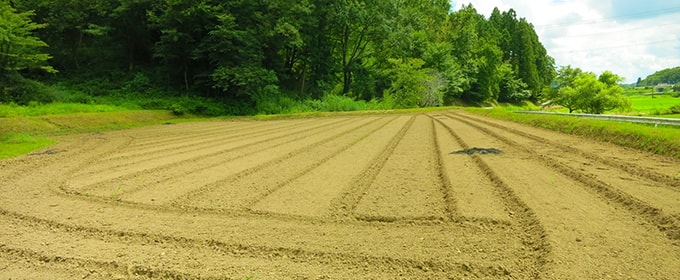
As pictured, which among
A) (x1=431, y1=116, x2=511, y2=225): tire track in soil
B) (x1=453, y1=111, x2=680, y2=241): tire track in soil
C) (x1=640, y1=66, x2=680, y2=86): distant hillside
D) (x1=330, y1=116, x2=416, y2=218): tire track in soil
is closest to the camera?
(x1=453, y1=111, x2=680, y2=241): tire track in soil

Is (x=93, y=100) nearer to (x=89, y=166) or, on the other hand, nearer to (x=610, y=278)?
(x=89, y=166)

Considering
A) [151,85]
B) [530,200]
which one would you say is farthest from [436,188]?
[151,85]

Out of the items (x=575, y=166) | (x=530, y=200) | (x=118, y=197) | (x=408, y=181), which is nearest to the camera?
(x=530, y=200)

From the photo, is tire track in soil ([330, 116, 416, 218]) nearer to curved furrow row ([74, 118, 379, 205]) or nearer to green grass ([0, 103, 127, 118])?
curved furrow row ([74, 118, 379, 205])

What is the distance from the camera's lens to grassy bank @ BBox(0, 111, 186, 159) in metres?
11.6

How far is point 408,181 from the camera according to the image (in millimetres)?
6703

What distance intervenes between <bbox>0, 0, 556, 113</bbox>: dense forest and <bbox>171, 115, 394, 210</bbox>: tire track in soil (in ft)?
58.4

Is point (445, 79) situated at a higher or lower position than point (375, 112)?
higher

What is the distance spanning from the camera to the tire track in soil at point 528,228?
137 inches

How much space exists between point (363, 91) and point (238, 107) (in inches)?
727

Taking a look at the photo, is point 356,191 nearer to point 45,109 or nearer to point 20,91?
point 45,109

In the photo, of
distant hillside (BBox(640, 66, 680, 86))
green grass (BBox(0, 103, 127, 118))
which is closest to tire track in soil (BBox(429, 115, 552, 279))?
green grass (BBox(0, 103, 127, 118))

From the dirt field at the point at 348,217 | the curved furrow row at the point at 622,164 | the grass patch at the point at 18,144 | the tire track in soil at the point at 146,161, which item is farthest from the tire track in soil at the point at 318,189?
the grass patch at the point at 18,144

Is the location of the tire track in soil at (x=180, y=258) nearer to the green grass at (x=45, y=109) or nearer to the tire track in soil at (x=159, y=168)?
the tire track in soil at (x=159, y=168)
